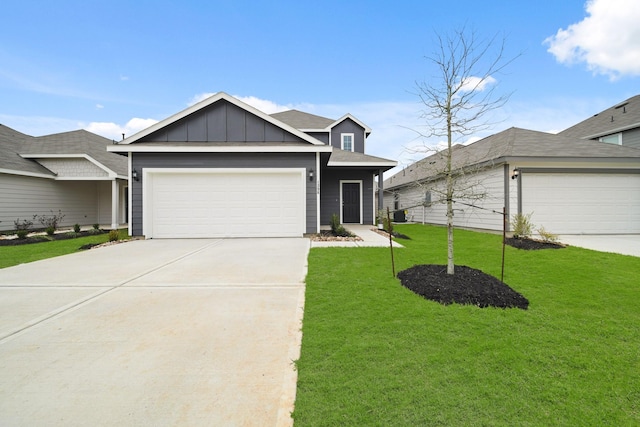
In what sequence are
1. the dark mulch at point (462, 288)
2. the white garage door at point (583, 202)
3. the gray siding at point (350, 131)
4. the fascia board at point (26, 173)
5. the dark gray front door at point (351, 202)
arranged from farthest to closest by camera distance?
the gray siding at point (350, 131), the dark gray front door at point (351, 202), the fascia board at point (26, 173), the white garage door at point (583, 202), the dark mulch at point (462, 288)

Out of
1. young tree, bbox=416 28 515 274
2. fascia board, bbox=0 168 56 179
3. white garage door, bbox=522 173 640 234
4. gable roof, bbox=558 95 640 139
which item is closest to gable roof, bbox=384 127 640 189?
white garage door, bbox=522 173 640 234

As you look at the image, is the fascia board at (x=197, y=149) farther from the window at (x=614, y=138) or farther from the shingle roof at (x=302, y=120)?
the window at (x=614, y=138)

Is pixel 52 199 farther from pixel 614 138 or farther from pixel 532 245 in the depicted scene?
pixel 614 138

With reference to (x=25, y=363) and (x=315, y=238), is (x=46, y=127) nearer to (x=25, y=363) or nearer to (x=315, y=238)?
(x=315, y=238)

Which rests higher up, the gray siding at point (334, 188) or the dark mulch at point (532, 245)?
the gray siding at point (334, 188)

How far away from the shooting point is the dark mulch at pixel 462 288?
348 cm

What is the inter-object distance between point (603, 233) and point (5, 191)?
23.7 metres

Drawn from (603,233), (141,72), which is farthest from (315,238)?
(141,72)

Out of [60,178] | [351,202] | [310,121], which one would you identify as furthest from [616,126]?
[60,178]

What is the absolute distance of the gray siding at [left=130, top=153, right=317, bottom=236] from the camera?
943 cm

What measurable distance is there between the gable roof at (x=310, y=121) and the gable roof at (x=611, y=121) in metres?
13.6

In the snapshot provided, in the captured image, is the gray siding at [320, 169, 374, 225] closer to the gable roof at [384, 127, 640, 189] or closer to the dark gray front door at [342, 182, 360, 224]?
the dark gray front door at [342, 182, 360, 224]

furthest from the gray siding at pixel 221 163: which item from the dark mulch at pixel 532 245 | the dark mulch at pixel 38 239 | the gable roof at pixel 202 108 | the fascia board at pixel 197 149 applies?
the dark mulch at pixel 532 245

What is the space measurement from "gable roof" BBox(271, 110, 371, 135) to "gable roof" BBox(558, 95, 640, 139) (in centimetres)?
1358
